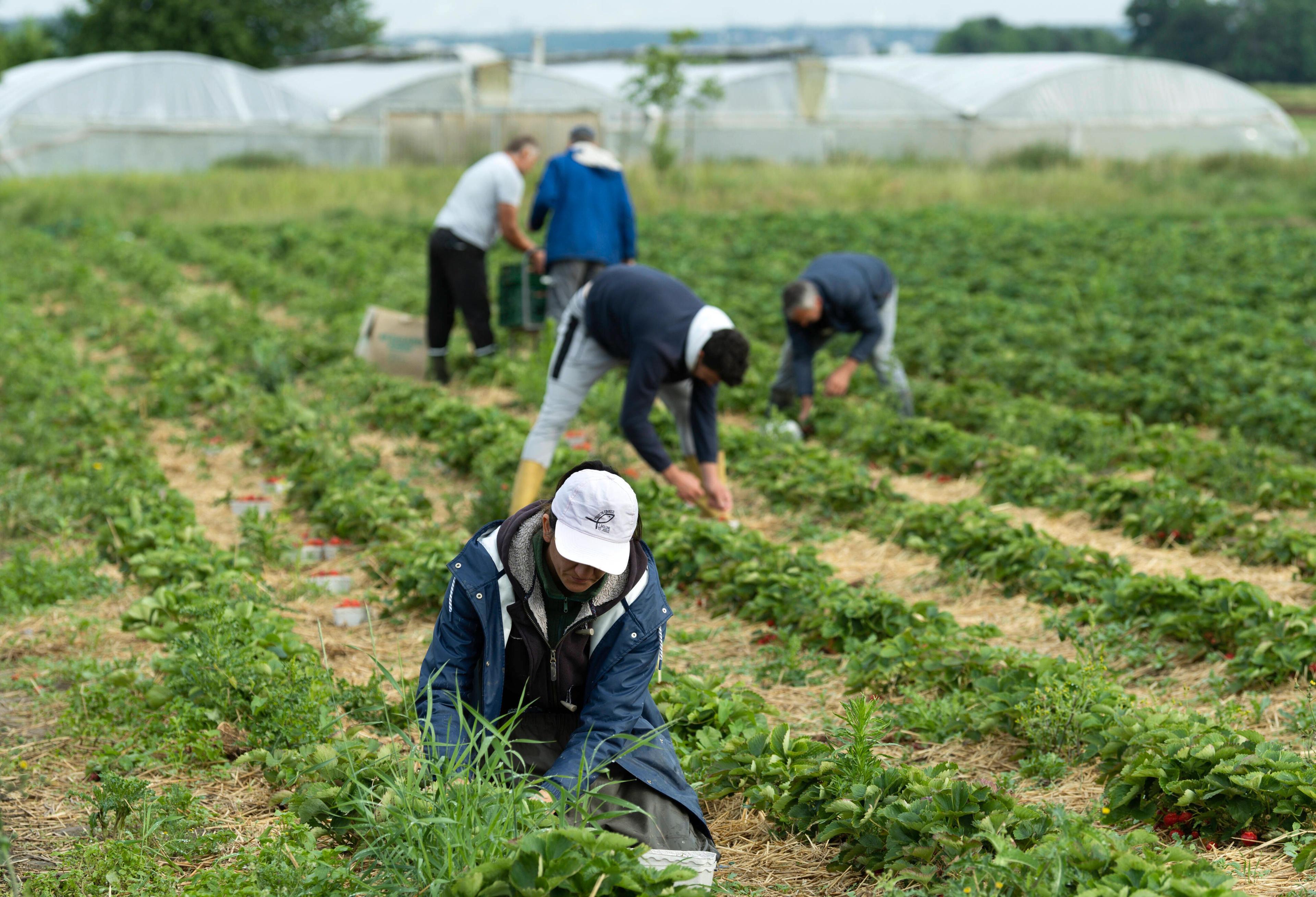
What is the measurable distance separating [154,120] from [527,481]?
2390 centimetres

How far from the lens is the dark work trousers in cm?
305

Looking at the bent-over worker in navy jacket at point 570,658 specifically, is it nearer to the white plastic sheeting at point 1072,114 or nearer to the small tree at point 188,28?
the white plastic sheeting at point 1072,114

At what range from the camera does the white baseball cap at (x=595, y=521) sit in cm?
283

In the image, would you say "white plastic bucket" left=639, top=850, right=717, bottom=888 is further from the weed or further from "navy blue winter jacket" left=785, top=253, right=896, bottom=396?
"navy blue winter jacket" left=785, top=253, right=896, bottom=396

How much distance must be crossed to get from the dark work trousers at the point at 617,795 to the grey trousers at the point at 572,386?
2.53m

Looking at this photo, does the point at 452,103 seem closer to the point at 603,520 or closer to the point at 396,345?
the point at 396,345

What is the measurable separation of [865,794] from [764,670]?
4.63 ft

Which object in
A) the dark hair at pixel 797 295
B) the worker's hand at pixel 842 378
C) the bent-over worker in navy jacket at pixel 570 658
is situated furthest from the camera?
the worker's hand at pixel 842 378

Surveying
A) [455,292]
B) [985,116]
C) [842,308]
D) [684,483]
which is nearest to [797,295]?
[842,308]

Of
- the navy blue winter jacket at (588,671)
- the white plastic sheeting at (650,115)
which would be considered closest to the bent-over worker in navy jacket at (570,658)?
the navy blue winter jacket at (588,671)

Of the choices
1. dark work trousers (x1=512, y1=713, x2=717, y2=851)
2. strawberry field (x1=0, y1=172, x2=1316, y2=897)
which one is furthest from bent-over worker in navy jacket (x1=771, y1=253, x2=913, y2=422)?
dark work trousers (x1=512, y1=713, x2=717, y2=851)

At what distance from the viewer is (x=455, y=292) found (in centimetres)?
862

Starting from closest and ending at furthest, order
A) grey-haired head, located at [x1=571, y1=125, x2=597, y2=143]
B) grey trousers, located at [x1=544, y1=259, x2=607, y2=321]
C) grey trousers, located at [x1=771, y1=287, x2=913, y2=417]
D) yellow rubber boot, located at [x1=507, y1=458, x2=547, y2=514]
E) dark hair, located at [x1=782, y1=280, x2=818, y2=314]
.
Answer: yellow rubber boot, located at [x1=507, y1=458, x2=547, y2=514]
dark hair, located at [x1=782, y1=280, x2=818, y2=314]
grey trousers, located at [x1=771, y1=287, x2=913, y2=417]
grey trousers, located at [x1=544, y1=259, x2=607, y2=321]
grey-haired head, located at [x1=571, y1=125, x2=597, y2=143]

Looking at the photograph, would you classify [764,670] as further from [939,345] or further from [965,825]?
[939,345]
